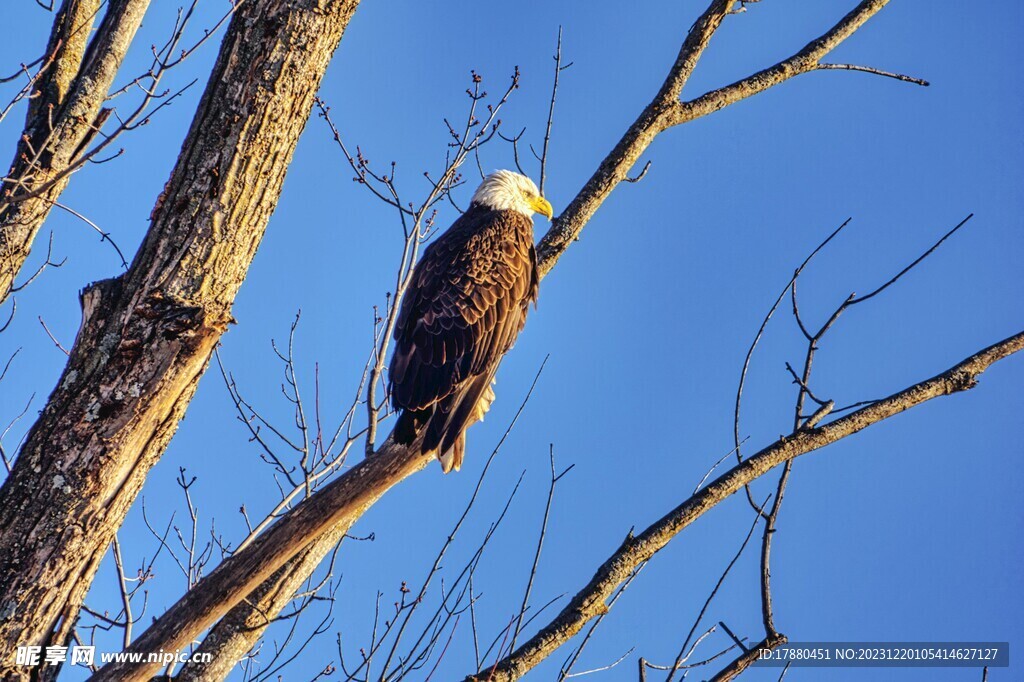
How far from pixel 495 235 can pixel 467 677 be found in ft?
8.64

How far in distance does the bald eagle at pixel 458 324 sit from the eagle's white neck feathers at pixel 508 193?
44cm

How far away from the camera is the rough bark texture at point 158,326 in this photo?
274 cm

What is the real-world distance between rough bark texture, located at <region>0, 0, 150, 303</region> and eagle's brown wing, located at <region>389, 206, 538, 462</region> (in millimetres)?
1778

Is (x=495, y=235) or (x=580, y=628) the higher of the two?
(x=495, y=235)

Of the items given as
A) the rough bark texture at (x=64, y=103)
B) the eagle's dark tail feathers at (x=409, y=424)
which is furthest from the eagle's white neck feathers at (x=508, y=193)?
the rough bark texture at (x=64, y=103)

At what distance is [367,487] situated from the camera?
3320 millimetres

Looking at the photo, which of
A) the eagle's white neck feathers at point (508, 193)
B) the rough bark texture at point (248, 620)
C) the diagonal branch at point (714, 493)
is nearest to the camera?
the diagonal branch at point (714, 493)

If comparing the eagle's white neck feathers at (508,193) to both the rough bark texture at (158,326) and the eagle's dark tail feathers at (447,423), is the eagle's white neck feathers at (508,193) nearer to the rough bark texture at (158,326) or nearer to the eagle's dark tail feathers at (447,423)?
the eagle's dark tail feathers at (447,423)

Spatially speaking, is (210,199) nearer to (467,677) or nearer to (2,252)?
(467,677)

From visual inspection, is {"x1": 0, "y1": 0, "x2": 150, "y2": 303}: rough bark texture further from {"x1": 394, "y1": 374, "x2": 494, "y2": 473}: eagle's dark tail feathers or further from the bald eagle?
{"x1": 394, "y1": 374, "x2": 494, "y2": 473}: eagle's dark tail feathers

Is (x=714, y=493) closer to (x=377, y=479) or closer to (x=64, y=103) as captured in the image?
(x=377, y=479)

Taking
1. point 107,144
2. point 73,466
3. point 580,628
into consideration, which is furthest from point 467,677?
point 107,144

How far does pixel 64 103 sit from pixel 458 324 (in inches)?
88.4

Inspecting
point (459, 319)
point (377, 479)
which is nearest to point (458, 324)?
point (459, 319)
